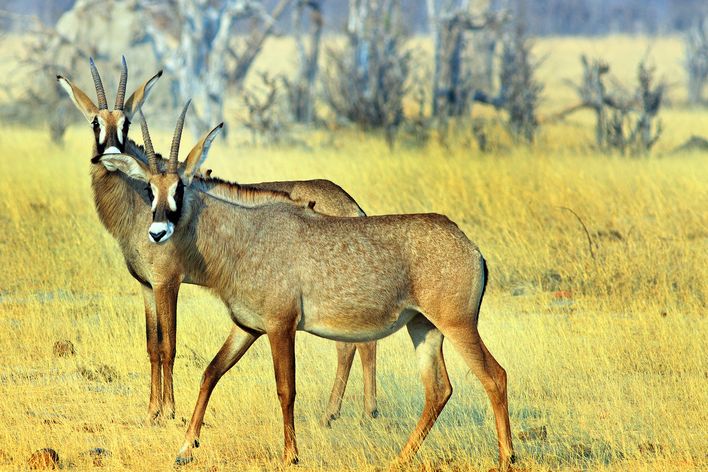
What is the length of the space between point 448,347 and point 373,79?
565 inches

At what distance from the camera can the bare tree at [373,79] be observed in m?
22.4

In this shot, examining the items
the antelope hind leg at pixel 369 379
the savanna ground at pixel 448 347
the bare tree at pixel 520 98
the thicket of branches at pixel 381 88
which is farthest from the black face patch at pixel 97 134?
the bare tree at pixel 520 98

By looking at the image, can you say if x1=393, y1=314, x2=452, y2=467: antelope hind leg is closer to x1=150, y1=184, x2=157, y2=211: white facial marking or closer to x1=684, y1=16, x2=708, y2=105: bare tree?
x1=150, y1=184, x2=157, y2=211: white facial marking

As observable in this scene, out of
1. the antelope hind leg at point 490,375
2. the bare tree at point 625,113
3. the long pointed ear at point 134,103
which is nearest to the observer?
the antelope hind leg at point 490,375

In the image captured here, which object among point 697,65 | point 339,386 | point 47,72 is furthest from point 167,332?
point 697,65

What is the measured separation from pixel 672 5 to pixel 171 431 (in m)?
105

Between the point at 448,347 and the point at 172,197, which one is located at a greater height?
the point at 172,197

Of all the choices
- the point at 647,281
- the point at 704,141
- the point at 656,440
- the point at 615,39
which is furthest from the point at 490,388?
the point at 615,39

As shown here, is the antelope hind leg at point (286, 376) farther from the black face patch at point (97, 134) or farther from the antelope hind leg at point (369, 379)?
the black face patch at point (97, 134)

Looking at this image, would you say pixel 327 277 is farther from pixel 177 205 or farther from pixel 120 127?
pixel 120 127

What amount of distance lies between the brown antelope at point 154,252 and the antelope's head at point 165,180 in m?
0.86

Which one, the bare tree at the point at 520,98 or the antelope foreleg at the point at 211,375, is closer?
the antelope foreleg at the point at 211,375

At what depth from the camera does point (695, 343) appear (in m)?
9.02

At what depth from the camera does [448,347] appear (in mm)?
9188
